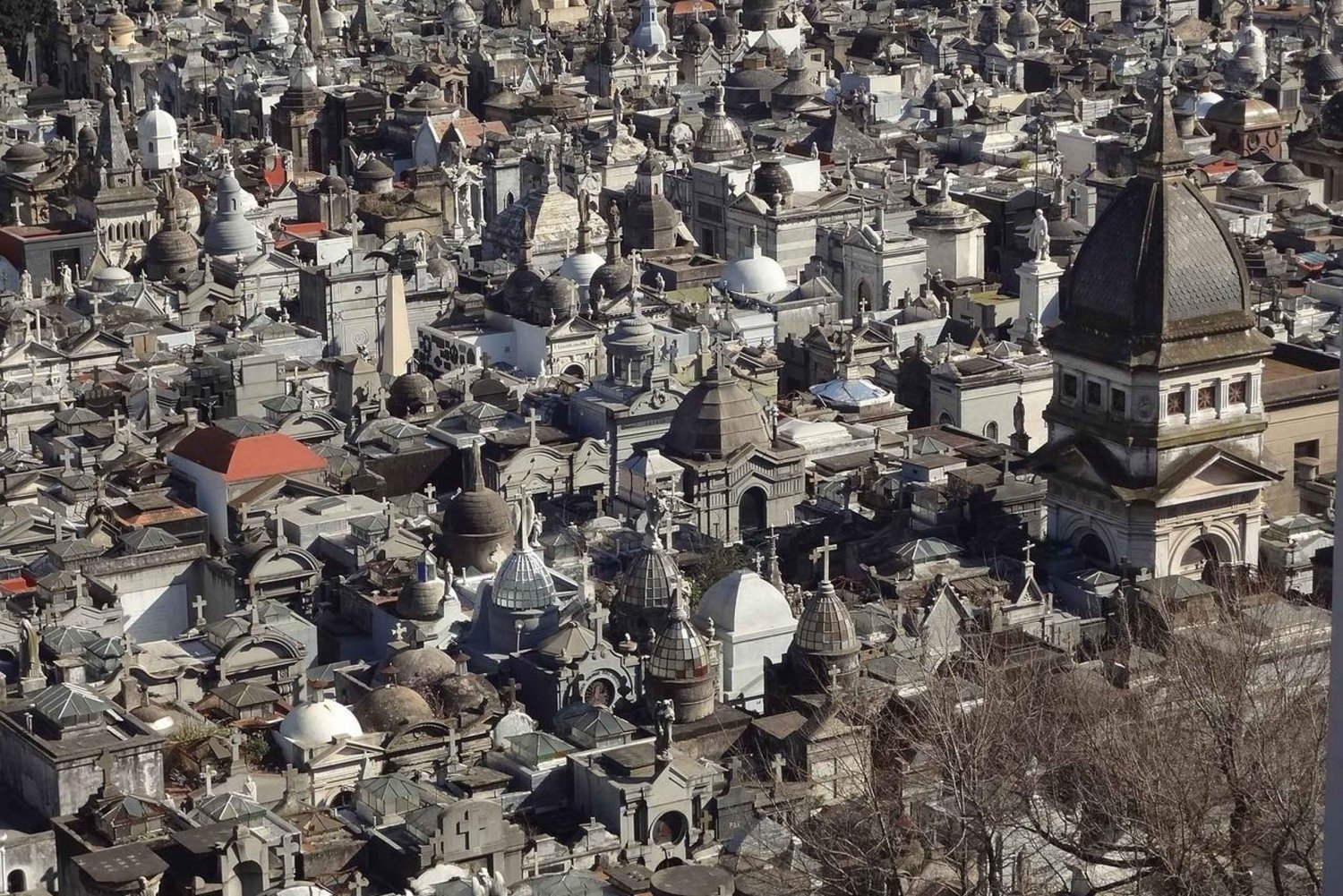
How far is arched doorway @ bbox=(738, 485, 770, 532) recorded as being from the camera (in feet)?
336

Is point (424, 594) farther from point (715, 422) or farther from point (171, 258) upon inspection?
point (171, 258)

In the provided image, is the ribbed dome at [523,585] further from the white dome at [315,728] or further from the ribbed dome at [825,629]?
the ribbed dome at [825,629]

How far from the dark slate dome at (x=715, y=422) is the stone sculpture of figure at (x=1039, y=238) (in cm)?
2779

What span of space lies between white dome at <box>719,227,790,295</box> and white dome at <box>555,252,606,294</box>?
16.5 ft

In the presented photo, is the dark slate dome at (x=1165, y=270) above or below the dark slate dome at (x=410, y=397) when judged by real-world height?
above

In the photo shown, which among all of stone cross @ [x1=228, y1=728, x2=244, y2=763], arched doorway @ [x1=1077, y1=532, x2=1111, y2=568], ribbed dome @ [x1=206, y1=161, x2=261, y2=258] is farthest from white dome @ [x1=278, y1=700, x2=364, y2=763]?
ribbed dome @ [x1=206, y1=161, x2=261, y2=258]

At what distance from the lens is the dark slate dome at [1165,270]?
284ft

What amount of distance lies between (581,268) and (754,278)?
6864mm

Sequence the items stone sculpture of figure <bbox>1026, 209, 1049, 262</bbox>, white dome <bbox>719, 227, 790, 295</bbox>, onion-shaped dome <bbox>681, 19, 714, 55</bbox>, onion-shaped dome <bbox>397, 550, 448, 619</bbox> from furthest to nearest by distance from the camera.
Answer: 1. onion-shaped dome <bbox>681, 19, 714, 55</bbox>
2. white dome <bbox>719, 227, 790, 295</bbox>
3. stone sculpture of figure <bbox>1026, 209, 1049, 262</bbox>
4. onion-shaped dome <bbox>397, 550, 448, 619</bbox>

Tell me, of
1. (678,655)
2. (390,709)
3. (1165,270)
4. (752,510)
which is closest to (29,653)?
(390,709)

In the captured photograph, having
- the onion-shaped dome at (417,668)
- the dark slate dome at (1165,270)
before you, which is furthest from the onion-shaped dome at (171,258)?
the dark slate dome at (1165,270)

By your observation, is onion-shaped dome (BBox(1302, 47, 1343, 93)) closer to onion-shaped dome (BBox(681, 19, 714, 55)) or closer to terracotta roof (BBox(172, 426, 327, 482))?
onion-shaped dome (BBox(681, 19, 714, 55))

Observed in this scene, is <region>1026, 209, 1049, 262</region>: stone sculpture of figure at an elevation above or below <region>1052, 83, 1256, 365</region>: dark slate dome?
below

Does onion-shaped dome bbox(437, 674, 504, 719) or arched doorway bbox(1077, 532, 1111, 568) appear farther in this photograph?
arched doorway bbox(1077, 532, 1111, 568)
